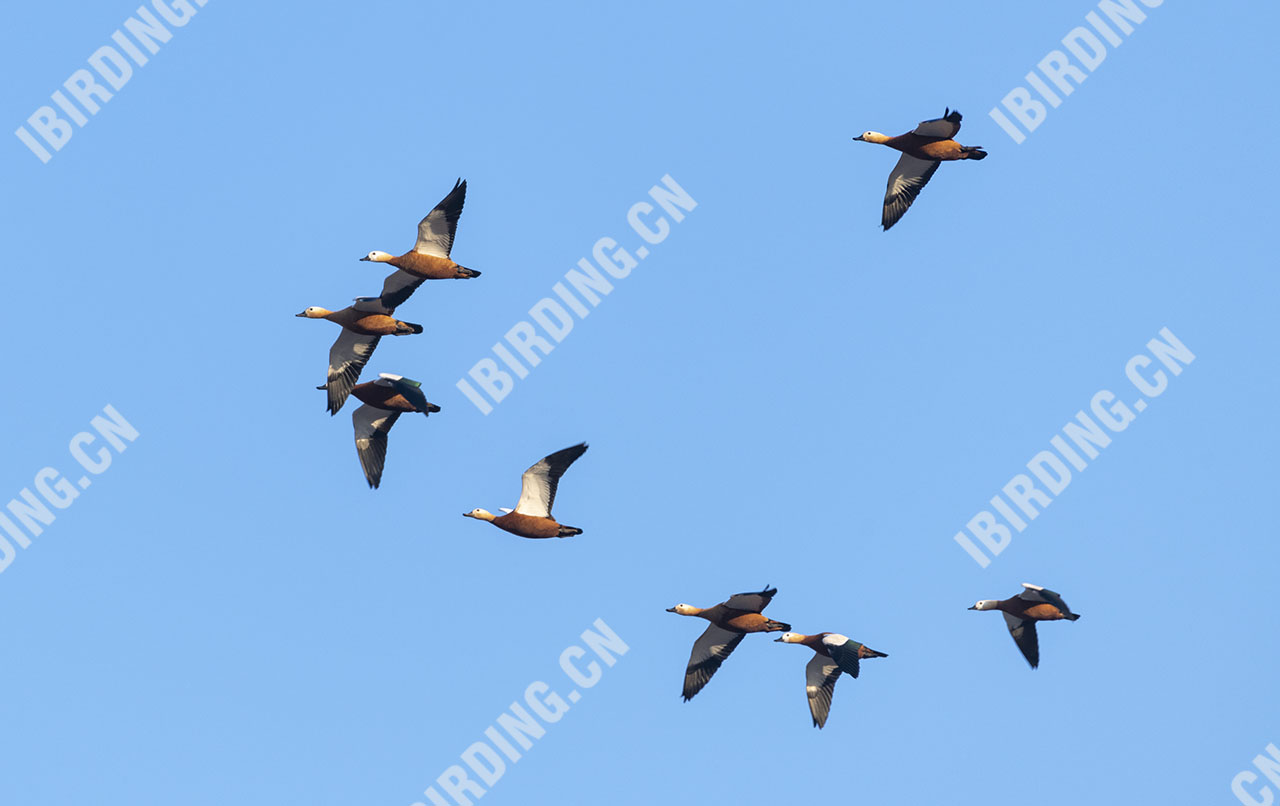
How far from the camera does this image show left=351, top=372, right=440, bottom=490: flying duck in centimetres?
5081

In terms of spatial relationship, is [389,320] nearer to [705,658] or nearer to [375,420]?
[375,420]

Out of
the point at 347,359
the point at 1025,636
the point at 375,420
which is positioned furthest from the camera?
the point at 1025,636

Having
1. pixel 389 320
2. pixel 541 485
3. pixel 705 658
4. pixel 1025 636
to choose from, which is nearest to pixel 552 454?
pixel 541 485

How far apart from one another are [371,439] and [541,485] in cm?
646

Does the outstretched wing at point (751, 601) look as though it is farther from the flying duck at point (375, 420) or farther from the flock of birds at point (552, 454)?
the flying duck at point (375, 420)

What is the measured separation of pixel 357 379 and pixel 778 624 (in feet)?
46.9

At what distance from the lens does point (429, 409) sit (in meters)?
50.4

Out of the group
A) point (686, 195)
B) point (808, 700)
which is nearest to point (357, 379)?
point (686, 195)

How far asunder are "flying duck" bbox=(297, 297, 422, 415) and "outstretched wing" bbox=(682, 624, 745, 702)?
1264 centimetres

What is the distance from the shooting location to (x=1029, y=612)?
2101 inches

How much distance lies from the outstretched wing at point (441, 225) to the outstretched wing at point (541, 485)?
680 cm

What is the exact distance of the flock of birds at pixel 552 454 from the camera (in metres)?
49.5

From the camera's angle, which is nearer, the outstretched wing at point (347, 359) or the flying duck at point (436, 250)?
the flying duck at point (436, 250)

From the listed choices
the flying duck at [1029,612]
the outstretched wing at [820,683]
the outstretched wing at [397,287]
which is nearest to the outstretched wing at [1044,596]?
the flying duck at [1029,612]
